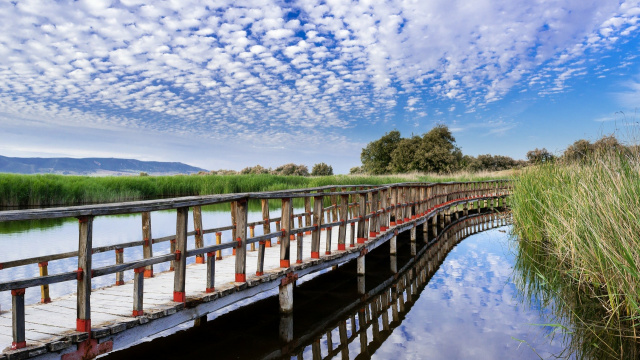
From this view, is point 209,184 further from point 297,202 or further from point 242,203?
point 242,203

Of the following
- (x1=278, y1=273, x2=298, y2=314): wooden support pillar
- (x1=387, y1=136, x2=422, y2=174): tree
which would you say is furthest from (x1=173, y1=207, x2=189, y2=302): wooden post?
(x1=387, y1=136, x2=422, y2=174): tree

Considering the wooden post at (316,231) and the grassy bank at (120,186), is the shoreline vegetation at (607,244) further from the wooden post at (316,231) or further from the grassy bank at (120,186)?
the grassy bank at (120,186)

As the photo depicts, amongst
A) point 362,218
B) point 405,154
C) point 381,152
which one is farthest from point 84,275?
point 381,152

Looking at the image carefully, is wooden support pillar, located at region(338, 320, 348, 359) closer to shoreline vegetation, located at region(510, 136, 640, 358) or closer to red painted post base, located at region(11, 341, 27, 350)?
shoreline vegetation, located at region(510, 136, 640, 358)

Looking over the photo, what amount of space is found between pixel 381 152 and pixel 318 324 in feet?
178

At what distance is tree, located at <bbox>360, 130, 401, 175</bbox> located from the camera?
59.4 m

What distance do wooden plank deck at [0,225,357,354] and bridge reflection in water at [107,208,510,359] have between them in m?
0.97

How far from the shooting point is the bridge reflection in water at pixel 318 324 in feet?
21.2

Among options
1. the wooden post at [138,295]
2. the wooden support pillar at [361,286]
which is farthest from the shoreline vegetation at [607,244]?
the wooden post at [138,295]

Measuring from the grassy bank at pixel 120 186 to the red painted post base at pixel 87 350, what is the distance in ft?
77.1

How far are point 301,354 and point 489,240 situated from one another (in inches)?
521

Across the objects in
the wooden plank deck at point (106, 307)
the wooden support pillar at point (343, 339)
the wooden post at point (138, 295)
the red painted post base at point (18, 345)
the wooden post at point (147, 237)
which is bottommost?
the wooden support pillar at point (343, 339)

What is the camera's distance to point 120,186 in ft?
102

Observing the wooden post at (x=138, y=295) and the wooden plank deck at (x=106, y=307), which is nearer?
the wooden plank deck at (x=106, y=307)
